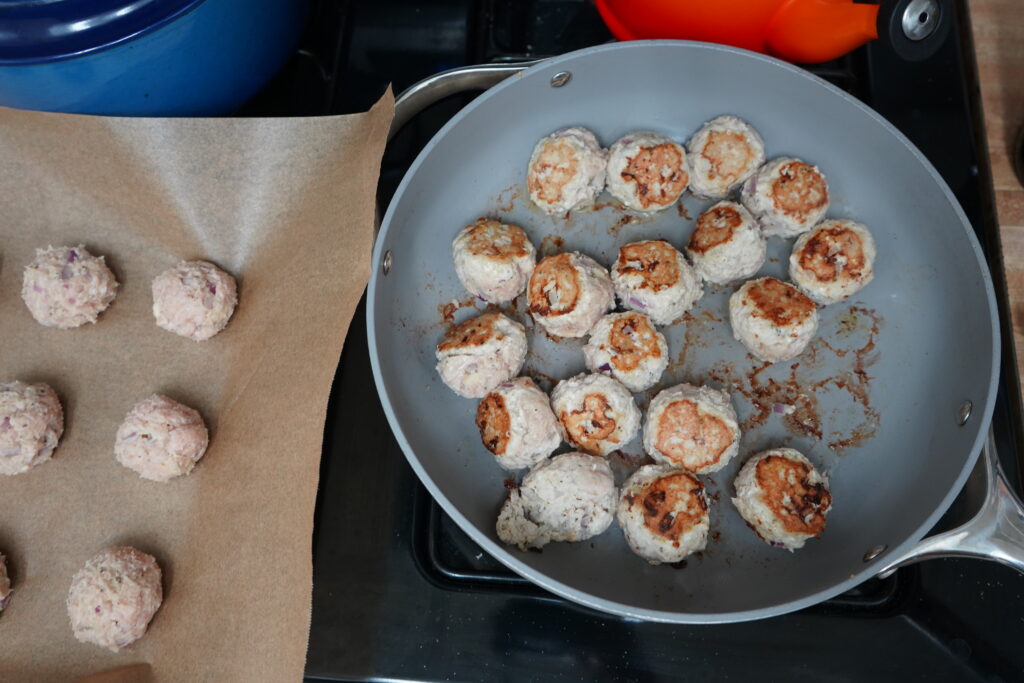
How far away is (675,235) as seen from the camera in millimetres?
1311

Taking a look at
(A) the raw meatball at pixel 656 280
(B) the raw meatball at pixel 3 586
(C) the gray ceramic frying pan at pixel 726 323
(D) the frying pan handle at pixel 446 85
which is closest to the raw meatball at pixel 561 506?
(C) the gray ceramic frying pan at pixel 726 323

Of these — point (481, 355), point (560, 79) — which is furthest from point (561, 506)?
point (560, 79)

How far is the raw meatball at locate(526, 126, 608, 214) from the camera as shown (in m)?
1.25

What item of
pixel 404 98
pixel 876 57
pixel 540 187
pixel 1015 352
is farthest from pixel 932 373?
pixel 404 98

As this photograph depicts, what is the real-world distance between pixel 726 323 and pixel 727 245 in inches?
5.4

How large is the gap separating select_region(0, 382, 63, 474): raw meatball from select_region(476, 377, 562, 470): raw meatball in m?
0.67

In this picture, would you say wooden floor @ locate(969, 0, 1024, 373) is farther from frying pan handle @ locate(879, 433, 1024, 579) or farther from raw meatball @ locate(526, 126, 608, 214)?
raw meatball @ locate(526, 126, 608, 214)

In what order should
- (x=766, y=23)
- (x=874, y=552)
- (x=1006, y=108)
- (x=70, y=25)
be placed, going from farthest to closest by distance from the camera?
(x=1006, y=108) → (x=766, y=23) → (x=874, y=552) → (x=70, y=25)

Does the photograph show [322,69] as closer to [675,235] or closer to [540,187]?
[540,187]

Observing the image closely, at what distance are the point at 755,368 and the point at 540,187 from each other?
47 cm

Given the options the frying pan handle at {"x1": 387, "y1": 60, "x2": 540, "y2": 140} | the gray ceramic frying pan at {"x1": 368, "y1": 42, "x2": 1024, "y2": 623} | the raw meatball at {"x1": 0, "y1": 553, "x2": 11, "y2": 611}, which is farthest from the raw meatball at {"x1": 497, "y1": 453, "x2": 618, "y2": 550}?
the raw meatball at {"x1": 0, "y1": 553, "x2": 11, "y2": 611}

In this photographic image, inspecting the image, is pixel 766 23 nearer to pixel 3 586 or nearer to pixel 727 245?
pixel 727 245

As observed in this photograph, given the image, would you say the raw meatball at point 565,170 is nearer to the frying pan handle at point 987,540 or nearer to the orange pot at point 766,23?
the orange pot at point 766,23

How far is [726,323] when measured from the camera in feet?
4.15
